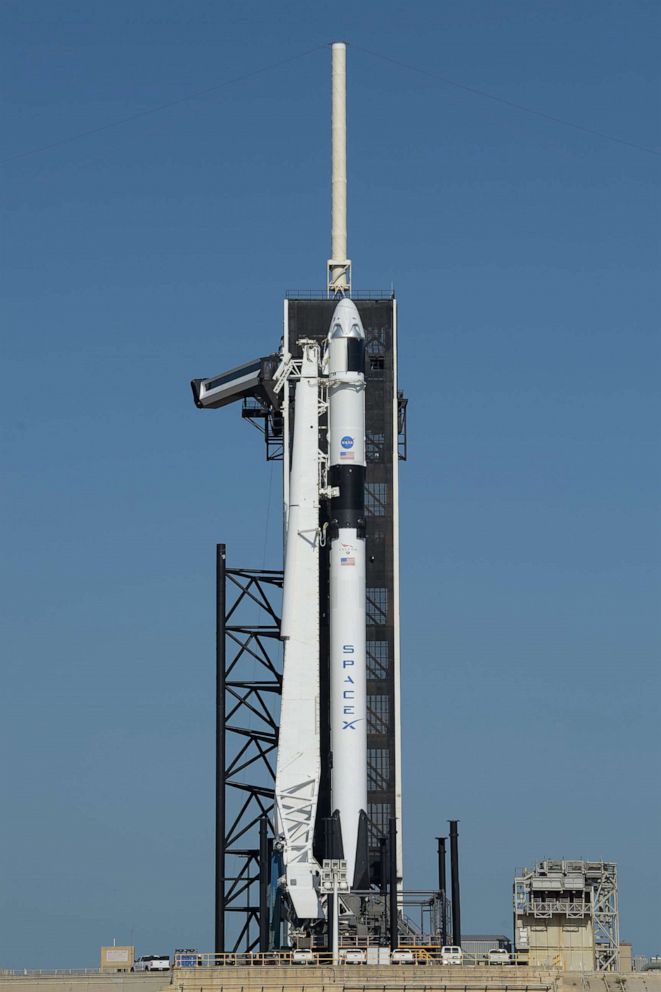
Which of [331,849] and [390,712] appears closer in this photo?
[331,849]

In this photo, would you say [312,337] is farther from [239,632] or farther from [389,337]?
[239,632]

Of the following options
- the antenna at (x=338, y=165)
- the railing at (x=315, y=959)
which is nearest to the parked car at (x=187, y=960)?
the railing at (x=315, y=959)

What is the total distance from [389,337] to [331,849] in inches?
1098

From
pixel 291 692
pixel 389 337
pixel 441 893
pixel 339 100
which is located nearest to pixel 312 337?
pixel 389 337

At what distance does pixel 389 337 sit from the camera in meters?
103

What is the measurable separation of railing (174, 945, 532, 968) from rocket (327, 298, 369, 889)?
5244mm

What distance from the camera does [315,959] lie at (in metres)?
83.5

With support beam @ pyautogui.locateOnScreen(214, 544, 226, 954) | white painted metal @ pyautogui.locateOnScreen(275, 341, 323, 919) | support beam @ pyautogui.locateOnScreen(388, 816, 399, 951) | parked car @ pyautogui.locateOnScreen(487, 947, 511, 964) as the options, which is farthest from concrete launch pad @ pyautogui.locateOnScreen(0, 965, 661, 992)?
support beam @ pyautogui.locateOnScreen(214, 544, 226, 954)

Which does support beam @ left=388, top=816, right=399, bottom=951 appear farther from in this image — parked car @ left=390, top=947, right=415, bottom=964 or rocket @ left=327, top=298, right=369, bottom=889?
rocket @ left=327, top=298, right=369, bottom=889

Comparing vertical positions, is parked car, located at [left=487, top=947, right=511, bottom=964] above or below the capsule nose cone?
below

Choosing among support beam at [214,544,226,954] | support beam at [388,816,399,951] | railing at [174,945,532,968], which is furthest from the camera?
support beam at [214,544,226,954]

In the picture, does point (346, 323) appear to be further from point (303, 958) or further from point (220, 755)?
point (303, 958)

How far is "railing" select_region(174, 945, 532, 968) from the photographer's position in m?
83.1

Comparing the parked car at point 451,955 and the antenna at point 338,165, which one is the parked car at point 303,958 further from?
the antenna at point 338,165
